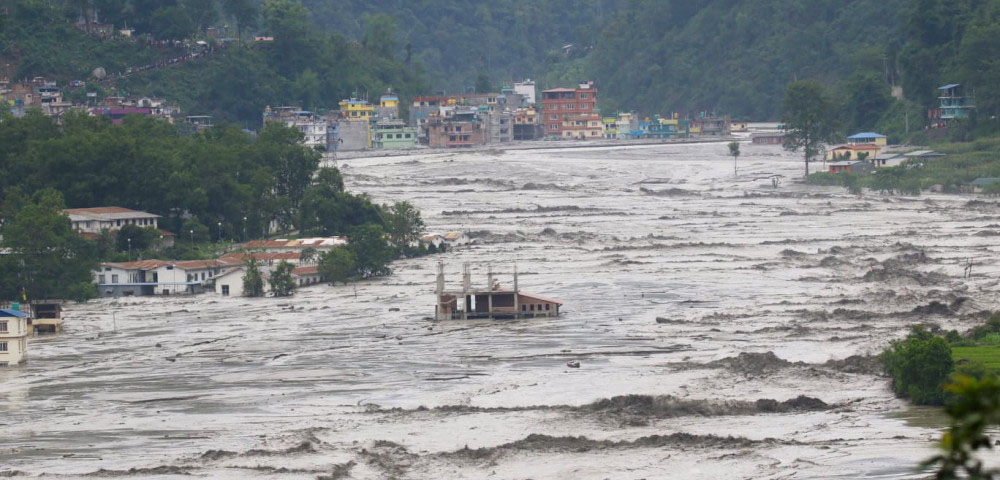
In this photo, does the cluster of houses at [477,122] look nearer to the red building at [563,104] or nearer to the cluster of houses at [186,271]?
the red building at [563,104]

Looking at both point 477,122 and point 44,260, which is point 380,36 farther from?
point 44,260

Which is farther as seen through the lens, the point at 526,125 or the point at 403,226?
the point at 526,125

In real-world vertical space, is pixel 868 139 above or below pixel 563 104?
below

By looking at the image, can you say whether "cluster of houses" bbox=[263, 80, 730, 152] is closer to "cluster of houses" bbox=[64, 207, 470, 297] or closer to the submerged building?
"cluster of houses" bbox=[64, 207, 470, 297]

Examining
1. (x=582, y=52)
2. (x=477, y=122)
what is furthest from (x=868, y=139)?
(x=582, y=52)

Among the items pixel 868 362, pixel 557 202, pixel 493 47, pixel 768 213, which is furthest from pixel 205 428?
pixel 493 47

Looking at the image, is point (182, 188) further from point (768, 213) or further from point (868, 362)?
point (868, 362)

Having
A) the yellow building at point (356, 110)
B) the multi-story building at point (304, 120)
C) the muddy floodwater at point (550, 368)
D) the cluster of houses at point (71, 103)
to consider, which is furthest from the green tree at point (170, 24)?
the muddy floodwater at point (550, 368)
